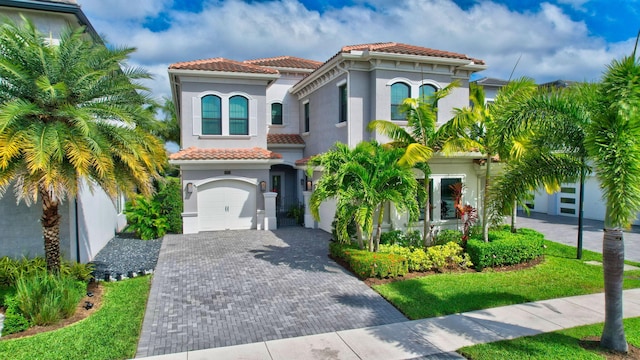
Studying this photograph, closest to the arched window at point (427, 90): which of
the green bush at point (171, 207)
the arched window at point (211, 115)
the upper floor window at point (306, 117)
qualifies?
the upper floor window at point (306, 117)

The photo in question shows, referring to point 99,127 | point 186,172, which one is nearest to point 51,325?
point 99,127

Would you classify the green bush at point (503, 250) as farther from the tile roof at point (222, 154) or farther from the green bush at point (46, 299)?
the green bush at point (46, 299)

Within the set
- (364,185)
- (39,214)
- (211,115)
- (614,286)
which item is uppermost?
(211,115)

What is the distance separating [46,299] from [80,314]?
0.82m

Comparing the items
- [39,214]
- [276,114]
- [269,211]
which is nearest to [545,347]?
[39,214]

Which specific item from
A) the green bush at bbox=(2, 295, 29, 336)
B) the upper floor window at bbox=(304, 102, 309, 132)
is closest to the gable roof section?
the upper floor window at bbox=(304, 102, 309, 132)

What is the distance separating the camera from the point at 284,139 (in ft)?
71.7

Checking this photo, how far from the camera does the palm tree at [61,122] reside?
811 cm

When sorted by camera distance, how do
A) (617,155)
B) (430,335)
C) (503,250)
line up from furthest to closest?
(503,250) < (430,335) < (617,155)

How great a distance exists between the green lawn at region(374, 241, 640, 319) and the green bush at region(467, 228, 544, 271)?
1.30ft

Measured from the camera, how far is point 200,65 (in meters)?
18.6

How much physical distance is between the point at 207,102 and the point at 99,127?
9740 mm

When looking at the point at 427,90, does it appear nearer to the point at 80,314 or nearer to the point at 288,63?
the point at 288,63

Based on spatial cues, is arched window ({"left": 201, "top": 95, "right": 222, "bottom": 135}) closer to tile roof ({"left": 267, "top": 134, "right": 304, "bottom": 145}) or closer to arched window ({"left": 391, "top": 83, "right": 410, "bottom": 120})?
tile roof ({"left": 267, "top": 134, "right": 304, "bottom": 145})
